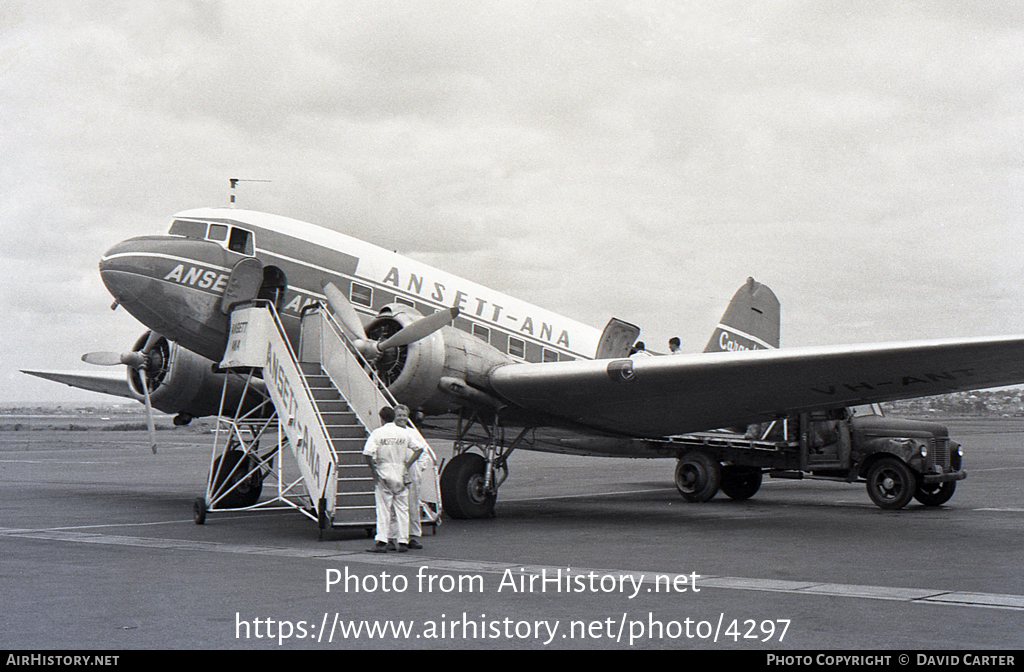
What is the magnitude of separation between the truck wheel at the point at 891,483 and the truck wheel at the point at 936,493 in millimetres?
199

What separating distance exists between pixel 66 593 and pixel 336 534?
545 cm

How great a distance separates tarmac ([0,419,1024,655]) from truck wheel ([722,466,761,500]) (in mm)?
3064

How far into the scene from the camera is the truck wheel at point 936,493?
1811 centimetres

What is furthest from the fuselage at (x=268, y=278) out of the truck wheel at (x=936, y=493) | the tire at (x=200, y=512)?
the truck wheel at (x=936, y=493)

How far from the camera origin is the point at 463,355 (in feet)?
52.4

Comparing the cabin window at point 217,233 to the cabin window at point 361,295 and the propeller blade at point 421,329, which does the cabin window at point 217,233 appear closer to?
the cabin window at point 361,295

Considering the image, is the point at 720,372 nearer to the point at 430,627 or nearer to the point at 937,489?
the point at 937,489

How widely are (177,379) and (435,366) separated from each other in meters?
6.33

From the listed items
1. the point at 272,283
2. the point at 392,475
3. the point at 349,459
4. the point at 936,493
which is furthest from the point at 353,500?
the point at 936,493

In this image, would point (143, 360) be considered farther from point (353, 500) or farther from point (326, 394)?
point (353, 500)

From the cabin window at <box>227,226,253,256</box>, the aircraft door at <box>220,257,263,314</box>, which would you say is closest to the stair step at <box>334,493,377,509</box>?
the aircraft door at <box>220,257,263,314</box>

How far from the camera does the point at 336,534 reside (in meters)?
13.5
